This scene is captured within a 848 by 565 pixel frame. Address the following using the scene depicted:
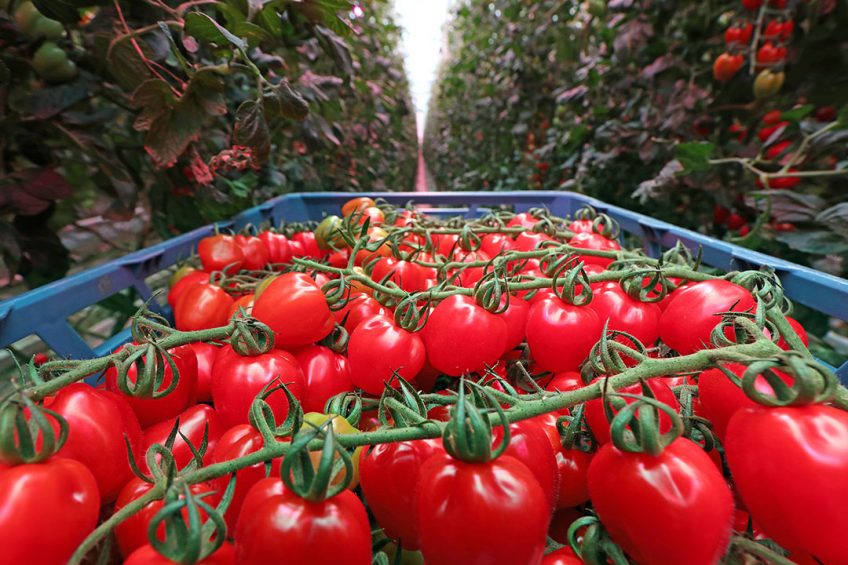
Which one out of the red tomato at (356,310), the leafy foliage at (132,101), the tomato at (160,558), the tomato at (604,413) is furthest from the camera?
the leafy foliage at (132,101)

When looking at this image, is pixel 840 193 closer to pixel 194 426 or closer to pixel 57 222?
pixel 194 426

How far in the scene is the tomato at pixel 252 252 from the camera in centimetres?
112

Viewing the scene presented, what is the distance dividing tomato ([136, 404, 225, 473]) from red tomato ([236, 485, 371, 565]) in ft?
0.77

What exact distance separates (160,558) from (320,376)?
1.15ft

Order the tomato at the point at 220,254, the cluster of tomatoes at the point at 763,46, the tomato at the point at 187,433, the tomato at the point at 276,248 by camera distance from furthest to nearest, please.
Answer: the cluster of tomatoes at the point at 763,46 → the tomato at the point at 276,248 → the tomato at the point at 220,254 → the tomato at the point at 187,433

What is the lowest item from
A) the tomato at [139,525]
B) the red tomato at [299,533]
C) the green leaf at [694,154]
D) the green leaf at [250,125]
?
the tomato at [139,525]

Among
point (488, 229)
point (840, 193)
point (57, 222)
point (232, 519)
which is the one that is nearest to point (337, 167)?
point (57, 222)

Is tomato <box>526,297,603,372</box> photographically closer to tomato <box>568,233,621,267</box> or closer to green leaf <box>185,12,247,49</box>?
tomato <box>568,233,621,267</box>

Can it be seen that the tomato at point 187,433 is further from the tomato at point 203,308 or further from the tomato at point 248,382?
the tomato at point 203,308

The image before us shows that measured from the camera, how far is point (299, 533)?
33cm

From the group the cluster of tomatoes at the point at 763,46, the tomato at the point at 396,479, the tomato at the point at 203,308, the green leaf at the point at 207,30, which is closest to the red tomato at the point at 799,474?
the tomato at the point at 396,479

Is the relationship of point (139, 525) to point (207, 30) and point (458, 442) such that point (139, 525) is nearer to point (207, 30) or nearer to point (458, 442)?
point (458, 442)

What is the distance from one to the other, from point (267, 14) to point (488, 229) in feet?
2.19

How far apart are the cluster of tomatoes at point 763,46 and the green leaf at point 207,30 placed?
1.72 meters
